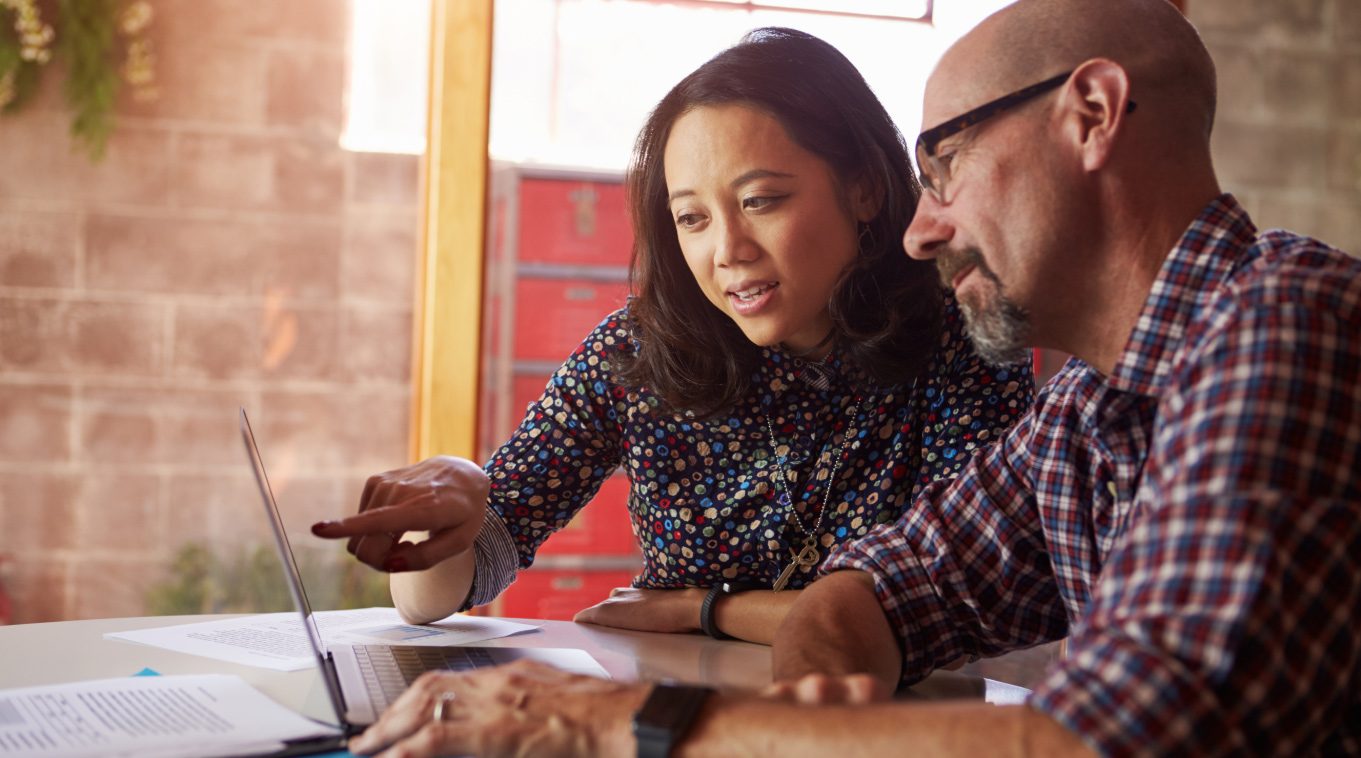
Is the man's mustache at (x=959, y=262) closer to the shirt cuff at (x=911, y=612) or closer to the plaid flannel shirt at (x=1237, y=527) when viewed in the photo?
the plaid flannel shirt at (x=1237, y=527)

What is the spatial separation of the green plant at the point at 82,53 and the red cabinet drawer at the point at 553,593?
4.87 ft

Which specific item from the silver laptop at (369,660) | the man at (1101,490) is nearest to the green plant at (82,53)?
the silver laptop at (369,660)

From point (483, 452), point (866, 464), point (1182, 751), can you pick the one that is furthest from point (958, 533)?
point (483, 452)

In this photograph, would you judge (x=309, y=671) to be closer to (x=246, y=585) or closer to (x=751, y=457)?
(x=751, y=457)

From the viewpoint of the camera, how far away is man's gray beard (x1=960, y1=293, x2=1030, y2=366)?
1.16m

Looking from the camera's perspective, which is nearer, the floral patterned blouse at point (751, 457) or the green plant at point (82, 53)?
the floral patterned blouse at point (751, 457)

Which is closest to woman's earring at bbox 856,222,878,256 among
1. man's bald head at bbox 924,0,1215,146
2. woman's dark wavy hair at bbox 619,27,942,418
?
woman's dark wavy hair at bbox 619,27,942,418

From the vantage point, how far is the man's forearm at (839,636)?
3.77 ft

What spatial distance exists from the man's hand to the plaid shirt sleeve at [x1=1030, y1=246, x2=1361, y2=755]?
0.15 m

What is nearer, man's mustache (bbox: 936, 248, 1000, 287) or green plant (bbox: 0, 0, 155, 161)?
man's mustache (bbox: 936, 248, 1000, 287)

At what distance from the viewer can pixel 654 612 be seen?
1560mm

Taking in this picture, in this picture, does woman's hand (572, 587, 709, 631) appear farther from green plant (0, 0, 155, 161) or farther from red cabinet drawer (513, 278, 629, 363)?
green plant (0, 0, 155, 161)

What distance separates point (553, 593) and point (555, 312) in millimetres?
731

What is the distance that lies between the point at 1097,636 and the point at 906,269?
0.97m
